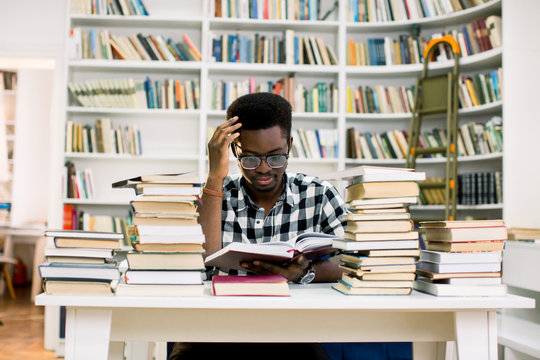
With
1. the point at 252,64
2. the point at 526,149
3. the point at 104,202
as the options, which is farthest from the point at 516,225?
the point at 104,202


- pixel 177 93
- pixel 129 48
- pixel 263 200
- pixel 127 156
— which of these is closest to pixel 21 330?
pixel 127 156

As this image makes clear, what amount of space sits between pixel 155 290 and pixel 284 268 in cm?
34

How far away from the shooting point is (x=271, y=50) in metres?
3.79

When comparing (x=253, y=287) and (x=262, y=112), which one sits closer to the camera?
(x=253, y=287)

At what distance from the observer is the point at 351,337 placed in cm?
111

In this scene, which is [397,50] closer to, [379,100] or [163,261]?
[379,100]

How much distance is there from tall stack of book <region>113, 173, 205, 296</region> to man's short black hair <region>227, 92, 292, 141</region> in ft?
1.65

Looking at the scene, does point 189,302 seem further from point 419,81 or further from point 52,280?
point 419,81

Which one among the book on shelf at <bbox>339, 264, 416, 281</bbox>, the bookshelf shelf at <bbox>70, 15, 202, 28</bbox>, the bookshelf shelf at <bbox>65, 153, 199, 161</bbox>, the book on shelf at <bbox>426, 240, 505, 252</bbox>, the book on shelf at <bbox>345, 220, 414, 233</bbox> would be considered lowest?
the book on shelf at <bbox>339, 264, 416, 281</bbox>

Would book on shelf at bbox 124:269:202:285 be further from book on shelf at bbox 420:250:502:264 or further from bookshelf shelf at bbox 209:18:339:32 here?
bookshelf shelf at bbox 209:18:339:32

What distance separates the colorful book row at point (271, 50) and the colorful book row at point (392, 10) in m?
→ 0.33

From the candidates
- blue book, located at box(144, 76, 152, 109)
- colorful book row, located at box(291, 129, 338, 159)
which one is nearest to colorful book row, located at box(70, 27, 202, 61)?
blue book, located at box(144, 76, 152, 109)

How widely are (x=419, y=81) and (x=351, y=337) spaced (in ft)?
9.76

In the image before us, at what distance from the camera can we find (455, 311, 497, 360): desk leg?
108cm
